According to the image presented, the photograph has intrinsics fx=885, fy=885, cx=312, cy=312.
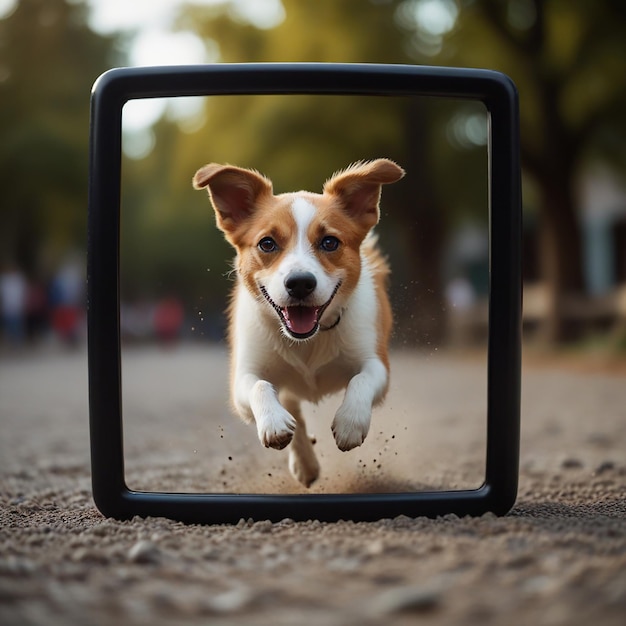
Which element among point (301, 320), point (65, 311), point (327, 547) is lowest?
point (327, 547)

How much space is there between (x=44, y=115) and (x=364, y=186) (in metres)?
23.4

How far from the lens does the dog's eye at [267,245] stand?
3516 millimetres

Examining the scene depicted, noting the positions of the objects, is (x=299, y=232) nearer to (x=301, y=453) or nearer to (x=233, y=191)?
(x=233, y=191)

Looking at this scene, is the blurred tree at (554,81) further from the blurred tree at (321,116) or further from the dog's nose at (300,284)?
the dog's nose at (300,284)

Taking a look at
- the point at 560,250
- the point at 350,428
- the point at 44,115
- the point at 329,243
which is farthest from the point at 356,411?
the point at 44,115

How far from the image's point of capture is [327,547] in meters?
2.88

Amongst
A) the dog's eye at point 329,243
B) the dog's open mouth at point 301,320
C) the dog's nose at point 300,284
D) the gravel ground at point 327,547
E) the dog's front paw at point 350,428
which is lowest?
the gravel ground at point 327,547

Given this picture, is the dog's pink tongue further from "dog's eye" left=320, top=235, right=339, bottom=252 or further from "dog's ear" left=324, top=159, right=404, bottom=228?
"dog's ear" left=324, top=159, right=404, bottom=228

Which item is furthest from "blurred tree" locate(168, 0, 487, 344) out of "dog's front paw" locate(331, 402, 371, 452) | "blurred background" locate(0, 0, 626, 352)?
"dog's front paw" locate(331, 402, 371, 452)

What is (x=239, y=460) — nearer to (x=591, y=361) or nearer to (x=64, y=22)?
(x=591, y=361)

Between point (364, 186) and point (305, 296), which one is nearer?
point (305, 296)

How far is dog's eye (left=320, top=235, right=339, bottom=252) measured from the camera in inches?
139

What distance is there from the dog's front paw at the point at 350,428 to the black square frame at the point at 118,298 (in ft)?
0.69

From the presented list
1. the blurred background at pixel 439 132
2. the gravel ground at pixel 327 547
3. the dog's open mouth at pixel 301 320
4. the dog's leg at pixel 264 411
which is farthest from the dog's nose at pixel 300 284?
the blurred background at pixel 439 132
